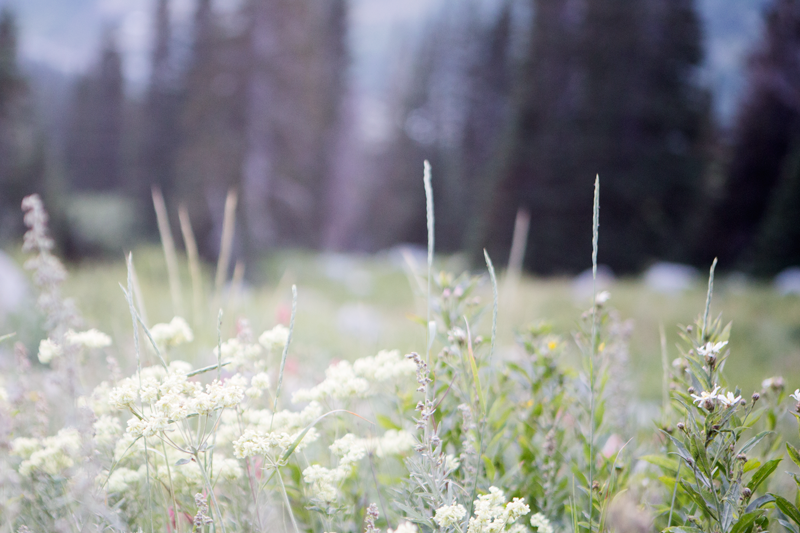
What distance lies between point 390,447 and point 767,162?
1490cm

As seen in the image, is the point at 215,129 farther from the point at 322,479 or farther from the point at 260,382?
the point at 322,479

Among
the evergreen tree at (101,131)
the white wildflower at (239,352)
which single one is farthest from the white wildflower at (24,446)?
the evergreen tree at (101,131)

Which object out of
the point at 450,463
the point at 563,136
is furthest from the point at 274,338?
the point at 563,136

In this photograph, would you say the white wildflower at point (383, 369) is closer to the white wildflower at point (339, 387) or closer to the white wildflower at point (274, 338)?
the white wildflower at point (339, 387)

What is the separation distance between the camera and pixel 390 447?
3.63 ft

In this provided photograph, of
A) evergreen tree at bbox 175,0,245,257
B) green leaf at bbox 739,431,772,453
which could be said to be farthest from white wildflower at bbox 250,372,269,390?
evergreen tree at bbox 175,0,245,257

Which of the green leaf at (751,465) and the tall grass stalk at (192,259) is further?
the tall grass stalk at (192,259)

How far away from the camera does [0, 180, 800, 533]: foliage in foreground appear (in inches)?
34.9

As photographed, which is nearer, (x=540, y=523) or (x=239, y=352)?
(x=540, y=523)

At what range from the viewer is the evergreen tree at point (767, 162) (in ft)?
32.4

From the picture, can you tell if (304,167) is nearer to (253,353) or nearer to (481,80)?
(481,80)

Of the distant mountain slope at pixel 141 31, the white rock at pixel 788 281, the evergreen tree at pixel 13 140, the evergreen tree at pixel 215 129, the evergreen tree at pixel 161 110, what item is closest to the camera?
the white rock at pixel 788 281

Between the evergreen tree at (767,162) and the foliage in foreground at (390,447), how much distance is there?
11.1 metres

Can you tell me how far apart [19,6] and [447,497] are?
15837 millimetres
